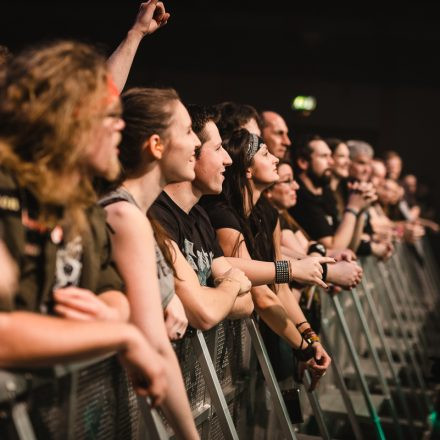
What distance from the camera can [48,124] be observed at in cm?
147

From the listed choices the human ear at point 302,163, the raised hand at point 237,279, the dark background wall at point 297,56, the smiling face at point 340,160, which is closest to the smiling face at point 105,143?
the raised hand at point 237,279

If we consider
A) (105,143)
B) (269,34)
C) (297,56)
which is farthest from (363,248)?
(297,56)

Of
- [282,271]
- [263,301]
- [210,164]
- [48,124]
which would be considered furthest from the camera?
[263,301]

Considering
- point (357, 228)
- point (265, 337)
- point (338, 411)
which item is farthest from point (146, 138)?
point (357, 228)

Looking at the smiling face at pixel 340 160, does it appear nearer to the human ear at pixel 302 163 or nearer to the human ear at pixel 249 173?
the human ear at pixel 302 163

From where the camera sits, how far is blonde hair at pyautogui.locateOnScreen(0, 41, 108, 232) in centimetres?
146

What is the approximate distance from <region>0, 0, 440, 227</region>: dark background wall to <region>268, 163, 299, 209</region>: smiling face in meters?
7.83

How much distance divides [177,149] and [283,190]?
1.84m

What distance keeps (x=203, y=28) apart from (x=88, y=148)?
37.0ft

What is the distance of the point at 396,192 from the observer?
7980mm

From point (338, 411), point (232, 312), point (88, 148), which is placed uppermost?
point (88, 148)

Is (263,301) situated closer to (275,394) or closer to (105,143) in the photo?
(275,394)

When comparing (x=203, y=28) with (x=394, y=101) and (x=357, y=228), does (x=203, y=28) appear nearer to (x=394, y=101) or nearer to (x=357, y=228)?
(x=394, y=101)

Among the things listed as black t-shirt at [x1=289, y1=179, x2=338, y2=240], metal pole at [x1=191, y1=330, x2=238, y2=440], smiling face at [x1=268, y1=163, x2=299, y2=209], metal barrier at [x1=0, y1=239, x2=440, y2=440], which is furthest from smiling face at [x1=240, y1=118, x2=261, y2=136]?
metal pole at [x1=191, y1=330, x2=238, y2=440]
